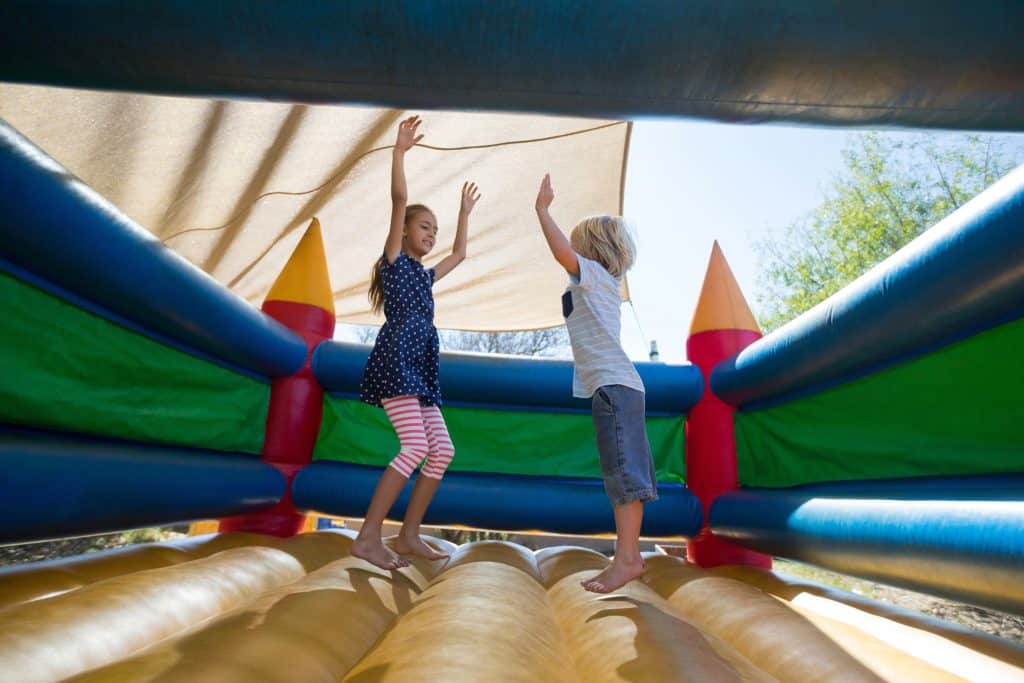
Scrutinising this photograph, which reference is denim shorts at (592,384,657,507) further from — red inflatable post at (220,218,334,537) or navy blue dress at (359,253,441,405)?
red inflatable post at (220,218,334,537)

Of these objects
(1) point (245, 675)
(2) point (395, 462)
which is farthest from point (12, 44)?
(2) point (395, 462)

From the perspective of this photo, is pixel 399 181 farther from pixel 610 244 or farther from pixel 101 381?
pixel 101 381

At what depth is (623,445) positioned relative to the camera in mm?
1580

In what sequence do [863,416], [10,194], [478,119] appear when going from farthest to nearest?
[478,119] < [863,416] < [10,194]

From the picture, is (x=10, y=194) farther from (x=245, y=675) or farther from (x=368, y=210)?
(x=368, y=210)

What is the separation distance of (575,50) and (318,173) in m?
2.58

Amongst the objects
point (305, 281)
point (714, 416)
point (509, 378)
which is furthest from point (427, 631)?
point (305, 281)

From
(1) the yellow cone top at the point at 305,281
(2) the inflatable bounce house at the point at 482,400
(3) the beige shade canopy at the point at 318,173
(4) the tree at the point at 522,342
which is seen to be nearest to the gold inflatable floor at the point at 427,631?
(2) the inflatable bounce house at the point at 482,400

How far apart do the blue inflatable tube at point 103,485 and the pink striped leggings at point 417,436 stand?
57 centimetres

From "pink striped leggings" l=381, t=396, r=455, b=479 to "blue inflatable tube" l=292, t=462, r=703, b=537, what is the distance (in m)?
0.50

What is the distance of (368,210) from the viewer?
3.57 m

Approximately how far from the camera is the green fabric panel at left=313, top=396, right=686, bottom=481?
2.57 meters

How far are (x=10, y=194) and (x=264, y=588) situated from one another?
0.90 m

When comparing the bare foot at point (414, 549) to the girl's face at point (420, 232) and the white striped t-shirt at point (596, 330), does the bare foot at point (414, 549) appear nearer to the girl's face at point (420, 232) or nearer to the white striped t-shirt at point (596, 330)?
the white striped t-shirt at point (596, 330)
